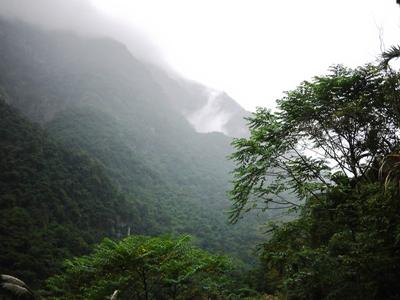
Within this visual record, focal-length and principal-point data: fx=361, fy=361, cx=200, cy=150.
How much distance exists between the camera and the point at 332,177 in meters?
10.2

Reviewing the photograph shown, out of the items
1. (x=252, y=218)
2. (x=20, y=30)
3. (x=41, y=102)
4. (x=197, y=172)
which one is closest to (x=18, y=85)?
(x=41, y=102)

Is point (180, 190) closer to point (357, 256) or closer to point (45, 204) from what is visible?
point (45, 204)

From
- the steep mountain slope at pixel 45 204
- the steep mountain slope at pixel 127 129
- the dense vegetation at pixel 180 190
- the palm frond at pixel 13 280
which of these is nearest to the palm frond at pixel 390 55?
the dense vegetation at pixel 180 190

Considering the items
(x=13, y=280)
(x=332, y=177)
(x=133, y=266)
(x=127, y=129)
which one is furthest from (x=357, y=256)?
(x=127, y=129)

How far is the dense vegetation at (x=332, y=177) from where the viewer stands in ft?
24.1

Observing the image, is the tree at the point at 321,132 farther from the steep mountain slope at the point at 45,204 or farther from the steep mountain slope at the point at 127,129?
the steep mountain slope at the point at 127,129

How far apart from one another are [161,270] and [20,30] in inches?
7477

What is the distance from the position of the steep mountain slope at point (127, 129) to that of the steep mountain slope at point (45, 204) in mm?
8700

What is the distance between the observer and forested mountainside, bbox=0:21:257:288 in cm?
6719

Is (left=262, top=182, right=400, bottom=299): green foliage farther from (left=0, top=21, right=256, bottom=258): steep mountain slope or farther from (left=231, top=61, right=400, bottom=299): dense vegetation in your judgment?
(left=0, top=21, right=256, bottom=258): steep mountain slope

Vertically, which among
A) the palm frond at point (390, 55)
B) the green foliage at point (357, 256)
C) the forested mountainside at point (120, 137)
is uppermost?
the forested mountainside at point (120, 137)

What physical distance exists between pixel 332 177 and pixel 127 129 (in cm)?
12513

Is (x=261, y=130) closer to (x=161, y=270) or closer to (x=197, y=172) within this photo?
(x=161, y=270)

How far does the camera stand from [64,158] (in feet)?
222
